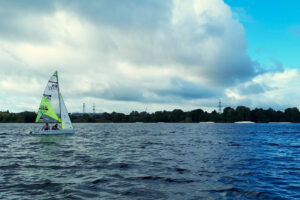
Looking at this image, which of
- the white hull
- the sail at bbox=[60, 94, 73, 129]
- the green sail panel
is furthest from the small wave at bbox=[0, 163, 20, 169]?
the sail at bbox=[60, 94, 73, 129]

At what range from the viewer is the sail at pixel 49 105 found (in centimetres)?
6625

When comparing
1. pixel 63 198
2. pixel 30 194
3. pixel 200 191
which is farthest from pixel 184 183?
pixel 30 194

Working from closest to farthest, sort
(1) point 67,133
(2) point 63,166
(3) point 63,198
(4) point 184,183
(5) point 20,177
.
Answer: (3) point 63,198 < (4) point 184,183 < (5) point 20,177 < (2) point 63,166 < (1) point 67,133

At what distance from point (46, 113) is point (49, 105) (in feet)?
7.36

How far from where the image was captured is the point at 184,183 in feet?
54.3

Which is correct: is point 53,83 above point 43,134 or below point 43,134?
above

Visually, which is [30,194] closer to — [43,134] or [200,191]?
[200,191]

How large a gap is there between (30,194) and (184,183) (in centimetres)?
918

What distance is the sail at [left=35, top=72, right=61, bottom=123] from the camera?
66.2 m

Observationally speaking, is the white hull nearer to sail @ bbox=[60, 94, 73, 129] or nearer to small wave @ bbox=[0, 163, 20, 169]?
sail @ bbox=[60, 94, 73, 129]

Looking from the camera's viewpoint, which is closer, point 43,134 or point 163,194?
point 163,194

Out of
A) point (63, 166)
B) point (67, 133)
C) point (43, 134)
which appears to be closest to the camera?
point (63, 166)

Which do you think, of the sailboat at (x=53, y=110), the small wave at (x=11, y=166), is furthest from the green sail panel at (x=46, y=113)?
the small wave at (x=11, y=166)

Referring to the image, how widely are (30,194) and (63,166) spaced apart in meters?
8.47
